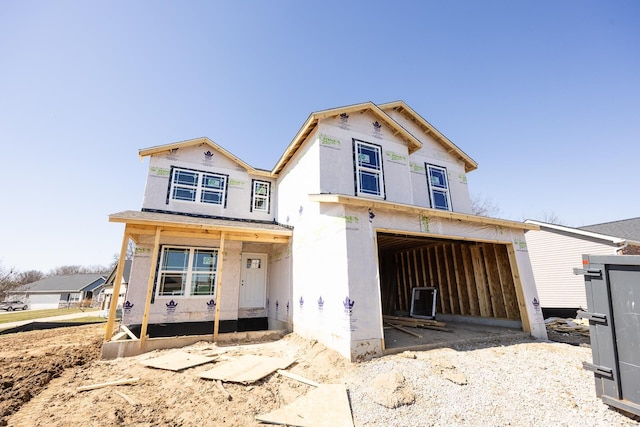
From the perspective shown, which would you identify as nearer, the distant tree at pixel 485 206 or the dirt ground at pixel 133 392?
the dirt ground at pixel 133 392

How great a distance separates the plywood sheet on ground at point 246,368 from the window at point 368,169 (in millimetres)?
6098

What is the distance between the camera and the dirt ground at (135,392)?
150 inches

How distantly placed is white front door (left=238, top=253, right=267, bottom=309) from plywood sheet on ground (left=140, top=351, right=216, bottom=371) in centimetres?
447

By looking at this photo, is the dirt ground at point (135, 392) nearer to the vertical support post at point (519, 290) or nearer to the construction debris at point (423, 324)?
the construction debris at point (423, 324)

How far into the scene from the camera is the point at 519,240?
9109 millimetres

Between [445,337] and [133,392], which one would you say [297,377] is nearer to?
[133,392]

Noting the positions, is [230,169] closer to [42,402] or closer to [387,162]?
[387,162]

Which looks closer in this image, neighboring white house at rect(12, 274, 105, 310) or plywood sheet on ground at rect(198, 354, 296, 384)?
plywood sheet on ground at rect(198, 354, 296, 384)

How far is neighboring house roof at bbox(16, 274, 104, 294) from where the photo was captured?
140 feet

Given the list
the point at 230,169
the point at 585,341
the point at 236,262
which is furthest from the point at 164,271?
the point at 585,341

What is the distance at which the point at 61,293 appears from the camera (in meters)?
42.7

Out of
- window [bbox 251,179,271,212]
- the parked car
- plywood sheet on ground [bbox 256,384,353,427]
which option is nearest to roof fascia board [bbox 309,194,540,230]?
plywood sheet on ground [bbox 256,384,353,427]

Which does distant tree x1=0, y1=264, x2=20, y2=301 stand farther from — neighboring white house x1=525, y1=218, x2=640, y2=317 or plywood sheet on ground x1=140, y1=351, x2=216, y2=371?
neighboring white house x1=525, y1=218, x2=640, y2=317

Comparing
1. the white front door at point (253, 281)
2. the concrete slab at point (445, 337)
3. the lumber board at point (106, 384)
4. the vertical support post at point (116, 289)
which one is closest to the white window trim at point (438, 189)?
the concrete slab at point (445, 337)
